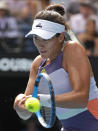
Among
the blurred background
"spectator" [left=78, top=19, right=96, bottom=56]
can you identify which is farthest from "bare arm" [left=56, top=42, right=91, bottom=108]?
"spectator" [left=78, top=19, right=96, bottom=56]

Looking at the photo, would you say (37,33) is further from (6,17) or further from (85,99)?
(6,17)

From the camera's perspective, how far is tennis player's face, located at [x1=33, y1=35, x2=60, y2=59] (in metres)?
3.32

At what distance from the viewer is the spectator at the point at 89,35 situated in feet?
25.5

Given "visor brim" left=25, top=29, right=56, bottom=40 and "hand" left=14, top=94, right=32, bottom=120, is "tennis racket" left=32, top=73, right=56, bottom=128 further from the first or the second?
"visor brim" left=25, top=29, right=56, bottom=40

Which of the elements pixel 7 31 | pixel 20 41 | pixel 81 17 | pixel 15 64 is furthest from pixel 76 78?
pixel 81 17

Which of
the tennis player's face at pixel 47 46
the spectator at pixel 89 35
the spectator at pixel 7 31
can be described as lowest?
the spectator at pixel 89 35

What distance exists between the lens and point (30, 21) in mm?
8320

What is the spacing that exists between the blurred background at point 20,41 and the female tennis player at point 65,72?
150 inches

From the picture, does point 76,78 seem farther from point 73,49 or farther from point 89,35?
point 89,35

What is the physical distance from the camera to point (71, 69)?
10.6 ft

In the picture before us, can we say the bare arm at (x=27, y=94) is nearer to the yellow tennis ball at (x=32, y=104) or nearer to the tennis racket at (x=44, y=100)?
the tennis racket at (x=44, y=100)

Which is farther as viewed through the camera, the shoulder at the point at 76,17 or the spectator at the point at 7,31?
the shoulder at the point at 76,17

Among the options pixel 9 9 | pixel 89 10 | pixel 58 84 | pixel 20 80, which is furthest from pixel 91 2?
pixel 58 84

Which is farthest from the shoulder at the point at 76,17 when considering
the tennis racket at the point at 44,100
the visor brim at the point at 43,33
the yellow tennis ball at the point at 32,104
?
the yellow tennis ball at the point at 32,104
